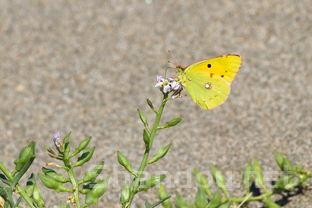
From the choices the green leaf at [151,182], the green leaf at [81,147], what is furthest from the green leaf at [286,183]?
the green leaf at [81,147]

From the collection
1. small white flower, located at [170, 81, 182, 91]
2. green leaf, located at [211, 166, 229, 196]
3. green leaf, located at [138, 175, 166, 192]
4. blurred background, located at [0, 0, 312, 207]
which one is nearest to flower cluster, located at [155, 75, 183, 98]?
small white flower, located at [170, 81, 182, 91]

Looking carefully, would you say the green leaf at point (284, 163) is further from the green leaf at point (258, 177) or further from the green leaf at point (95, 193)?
the green leaf at point (95, 193)

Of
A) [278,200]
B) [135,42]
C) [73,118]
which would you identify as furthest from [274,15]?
[278,200]

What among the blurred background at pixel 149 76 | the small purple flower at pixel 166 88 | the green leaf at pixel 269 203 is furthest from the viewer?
the blurred background at pixel 149 76

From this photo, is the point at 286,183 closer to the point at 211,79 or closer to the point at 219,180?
the point at 219,180

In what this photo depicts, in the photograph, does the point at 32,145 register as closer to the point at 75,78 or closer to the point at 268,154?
the point at 268,154
